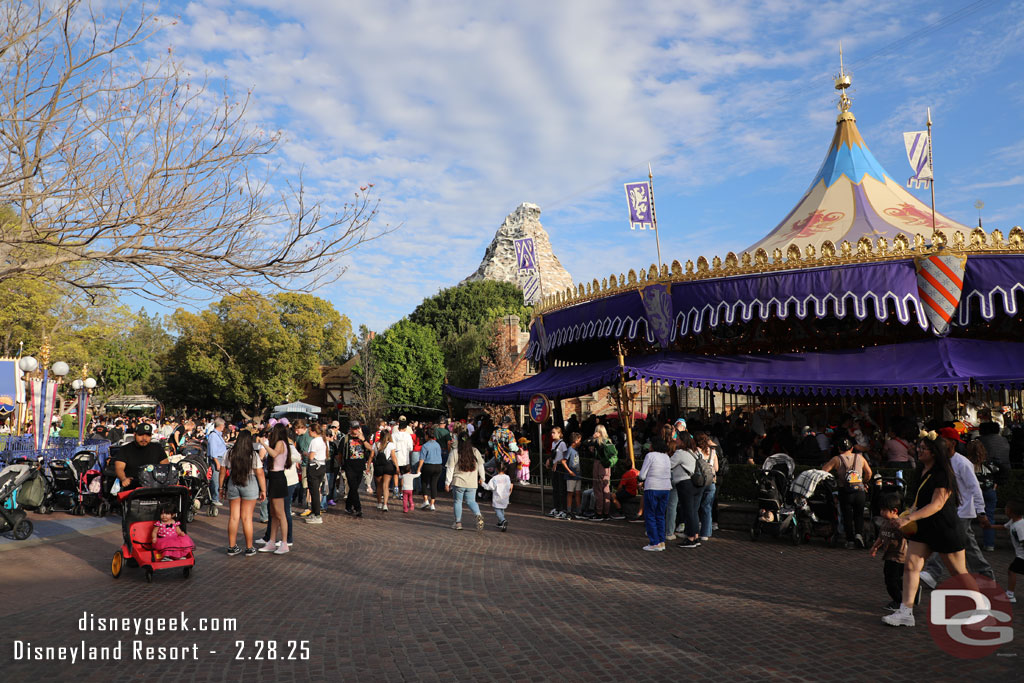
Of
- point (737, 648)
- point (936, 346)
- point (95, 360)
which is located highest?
point (95, 360)

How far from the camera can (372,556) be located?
9.90m

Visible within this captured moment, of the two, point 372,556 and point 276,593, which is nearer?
point 276,593

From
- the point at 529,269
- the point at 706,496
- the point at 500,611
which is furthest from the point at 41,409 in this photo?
the point at 706,496

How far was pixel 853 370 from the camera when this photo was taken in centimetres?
1505

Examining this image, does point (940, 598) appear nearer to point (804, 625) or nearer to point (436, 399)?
point (804, 625)

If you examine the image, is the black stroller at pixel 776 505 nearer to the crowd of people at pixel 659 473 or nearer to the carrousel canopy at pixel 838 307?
the crowd of people at pixel 659 473

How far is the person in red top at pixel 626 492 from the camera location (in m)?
14.1

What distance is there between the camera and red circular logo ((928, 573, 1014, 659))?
5828 millimetres

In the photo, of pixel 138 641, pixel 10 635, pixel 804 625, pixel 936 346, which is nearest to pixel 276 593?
pixel 138 641

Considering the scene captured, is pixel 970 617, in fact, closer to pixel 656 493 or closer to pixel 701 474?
pixel 656 493

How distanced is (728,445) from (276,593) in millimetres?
11999

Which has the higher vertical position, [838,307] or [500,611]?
[838,307]

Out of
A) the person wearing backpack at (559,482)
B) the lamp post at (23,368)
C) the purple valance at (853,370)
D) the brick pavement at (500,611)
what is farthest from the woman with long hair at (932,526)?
the lamp post at (23,368)

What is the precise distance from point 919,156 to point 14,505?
18.6 meters
